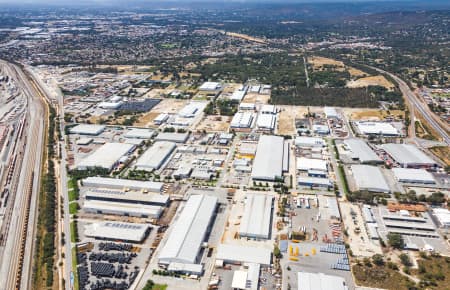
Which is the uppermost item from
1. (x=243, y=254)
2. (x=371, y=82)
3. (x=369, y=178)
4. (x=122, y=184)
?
(x=371, y=82)

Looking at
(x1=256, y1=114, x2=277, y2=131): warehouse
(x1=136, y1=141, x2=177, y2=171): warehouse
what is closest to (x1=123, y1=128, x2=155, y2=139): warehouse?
(x1=136, y1=141, x2=177, y2=171): warehouse

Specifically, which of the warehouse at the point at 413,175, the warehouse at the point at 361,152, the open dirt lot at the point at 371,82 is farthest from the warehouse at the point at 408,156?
the open dirt lot at the point at 371,82

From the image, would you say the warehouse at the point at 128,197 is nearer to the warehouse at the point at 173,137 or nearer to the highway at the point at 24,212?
the highway at the point at 24,212

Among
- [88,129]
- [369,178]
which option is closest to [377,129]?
[369,178]

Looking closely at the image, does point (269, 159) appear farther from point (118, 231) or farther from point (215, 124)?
point (118, 231)

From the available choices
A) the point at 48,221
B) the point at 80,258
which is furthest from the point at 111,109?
the point at 80,258

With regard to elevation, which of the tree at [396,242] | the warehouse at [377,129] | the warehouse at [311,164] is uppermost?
the warehouse at [377,129]
